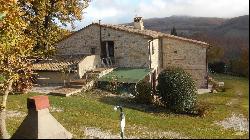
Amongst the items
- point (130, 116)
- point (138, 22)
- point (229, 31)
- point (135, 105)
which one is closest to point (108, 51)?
point (138, 22)

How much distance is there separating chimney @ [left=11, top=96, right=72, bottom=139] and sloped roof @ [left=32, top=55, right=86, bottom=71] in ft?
109

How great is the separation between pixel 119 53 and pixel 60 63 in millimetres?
7080

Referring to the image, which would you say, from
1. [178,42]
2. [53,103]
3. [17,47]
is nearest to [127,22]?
[178,42]

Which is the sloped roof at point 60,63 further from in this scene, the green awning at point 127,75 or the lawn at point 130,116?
the lawn at point 130,116

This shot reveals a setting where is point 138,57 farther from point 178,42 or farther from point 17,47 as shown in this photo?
point 17,47

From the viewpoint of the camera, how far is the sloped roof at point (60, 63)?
4278cm

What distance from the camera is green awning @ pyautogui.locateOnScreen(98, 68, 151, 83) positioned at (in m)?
40.2

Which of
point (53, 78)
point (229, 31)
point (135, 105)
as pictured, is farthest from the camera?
point (53, 78)

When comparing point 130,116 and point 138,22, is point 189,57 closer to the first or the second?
point 138,22

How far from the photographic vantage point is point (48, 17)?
166 feet

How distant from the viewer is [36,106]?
369 inches

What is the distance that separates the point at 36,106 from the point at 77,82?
1212 inches

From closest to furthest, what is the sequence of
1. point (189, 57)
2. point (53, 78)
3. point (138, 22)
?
point (53, 78), point (189, 57), point (138, 22)

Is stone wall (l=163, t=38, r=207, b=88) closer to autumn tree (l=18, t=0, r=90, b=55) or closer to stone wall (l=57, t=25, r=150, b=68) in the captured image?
stone wall (l=57, t=25, r=150, b=68)
